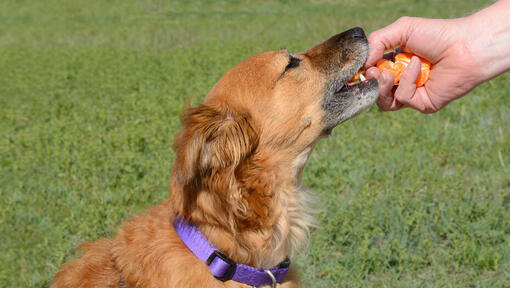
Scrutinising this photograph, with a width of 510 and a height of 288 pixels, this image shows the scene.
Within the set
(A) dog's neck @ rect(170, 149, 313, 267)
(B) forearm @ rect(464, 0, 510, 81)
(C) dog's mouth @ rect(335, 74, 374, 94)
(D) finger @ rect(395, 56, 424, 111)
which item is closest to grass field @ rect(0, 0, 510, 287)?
(A) dog's neck @ rect(170, 149, 313, 267)

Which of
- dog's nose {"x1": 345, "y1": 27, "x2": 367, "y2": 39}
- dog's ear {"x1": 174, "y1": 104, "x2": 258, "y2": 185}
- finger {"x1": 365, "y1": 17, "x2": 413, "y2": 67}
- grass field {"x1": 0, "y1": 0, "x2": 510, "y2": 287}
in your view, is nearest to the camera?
dog's ear {"x1": 174, "y1": 104, "x2": 258, "y2": 185}

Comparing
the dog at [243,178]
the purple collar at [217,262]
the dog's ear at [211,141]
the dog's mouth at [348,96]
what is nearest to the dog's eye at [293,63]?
the dog at [243,178]

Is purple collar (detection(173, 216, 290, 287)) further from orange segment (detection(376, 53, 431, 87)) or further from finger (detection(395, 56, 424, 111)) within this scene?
orange segment (detection(376, 53, 431, 87))

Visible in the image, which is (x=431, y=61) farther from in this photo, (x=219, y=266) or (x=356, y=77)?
(x=219, y=266)

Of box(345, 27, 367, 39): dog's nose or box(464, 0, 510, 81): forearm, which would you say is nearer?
box(464, 0, 510, 81): forearm

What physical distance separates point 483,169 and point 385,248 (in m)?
2.05

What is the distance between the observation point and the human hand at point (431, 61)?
3.38 meters

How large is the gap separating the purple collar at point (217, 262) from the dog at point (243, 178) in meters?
0.01

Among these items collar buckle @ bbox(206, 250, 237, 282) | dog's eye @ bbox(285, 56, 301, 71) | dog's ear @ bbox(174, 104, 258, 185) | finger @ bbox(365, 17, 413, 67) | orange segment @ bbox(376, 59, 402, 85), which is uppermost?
finger @ bbox(365, 17, 413, 67)

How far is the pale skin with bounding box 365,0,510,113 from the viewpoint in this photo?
10.7 ft

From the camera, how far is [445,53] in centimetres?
346

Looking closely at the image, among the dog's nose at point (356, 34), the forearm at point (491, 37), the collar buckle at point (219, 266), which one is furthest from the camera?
the dog's nose at point (356, 34)

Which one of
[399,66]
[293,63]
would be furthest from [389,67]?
[293,63]

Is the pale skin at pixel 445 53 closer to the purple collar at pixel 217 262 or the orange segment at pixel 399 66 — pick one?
the orange segment at pixel 399 66
